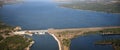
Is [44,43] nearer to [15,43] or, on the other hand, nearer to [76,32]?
[15,43]

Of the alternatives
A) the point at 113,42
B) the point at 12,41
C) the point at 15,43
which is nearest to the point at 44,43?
the point at 15,43

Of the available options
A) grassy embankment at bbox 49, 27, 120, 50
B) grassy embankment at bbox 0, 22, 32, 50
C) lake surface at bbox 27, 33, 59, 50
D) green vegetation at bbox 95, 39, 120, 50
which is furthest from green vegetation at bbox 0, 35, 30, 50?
green vegetation at bbox 95, 39, 120, 50

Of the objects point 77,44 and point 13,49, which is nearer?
point 13,49

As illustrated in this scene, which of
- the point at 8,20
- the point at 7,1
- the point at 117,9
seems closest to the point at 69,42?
the point at 8,20

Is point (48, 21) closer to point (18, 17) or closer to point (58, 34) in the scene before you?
point (18, 17)

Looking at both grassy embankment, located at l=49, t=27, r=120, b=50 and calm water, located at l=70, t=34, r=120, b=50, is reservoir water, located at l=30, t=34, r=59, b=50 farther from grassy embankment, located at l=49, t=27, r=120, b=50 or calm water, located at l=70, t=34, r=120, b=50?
calm water, located at l=70, t=34, r=120, b=50

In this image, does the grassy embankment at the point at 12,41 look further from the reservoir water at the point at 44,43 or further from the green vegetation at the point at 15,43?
the reservoir water at the point at 44,43
